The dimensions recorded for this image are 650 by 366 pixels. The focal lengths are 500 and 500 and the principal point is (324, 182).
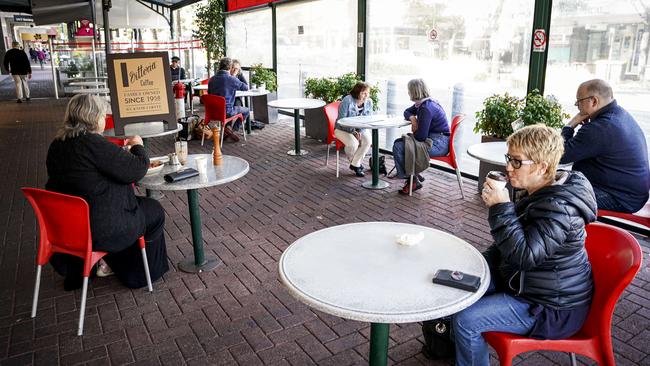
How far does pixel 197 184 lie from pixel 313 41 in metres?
7.21

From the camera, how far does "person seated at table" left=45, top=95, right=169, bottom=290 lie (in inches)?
115

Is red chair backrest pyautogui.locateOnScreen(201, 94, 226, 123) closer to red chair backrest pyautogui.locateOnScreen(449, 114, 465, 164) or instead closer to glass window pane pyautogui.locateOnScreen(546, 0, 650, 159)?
red chair backrest pyautogui.locateOnScreen(449, 114, 465, 164)

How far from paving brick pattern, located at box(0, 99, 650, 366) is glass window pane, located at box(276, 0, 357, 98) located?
3.85 meters

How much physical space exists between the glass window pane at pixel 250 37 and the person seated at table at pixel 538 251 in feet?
31.7

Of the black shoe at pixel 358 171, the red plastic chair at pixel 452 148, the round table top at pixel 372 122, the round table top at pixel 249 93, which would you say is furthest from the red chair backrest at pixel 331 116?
the round table top at pixel 249 93

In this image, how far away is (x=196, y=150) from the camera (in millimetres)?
8133

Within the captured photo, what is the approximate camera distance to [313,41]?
9.85 m

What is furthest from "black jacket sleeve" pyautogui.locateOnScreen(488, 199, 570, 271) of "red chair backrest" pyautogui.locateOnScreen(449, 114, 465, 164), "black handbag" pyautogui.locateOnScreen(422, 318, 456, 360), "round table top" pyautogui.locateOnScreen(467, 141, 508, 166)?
"red chair backrest" pyautogui.locateOnScreen(449, 114, 465, 164)

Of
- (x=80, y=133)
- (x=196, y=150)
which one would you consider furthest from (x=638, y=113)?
(x=196, y=150)

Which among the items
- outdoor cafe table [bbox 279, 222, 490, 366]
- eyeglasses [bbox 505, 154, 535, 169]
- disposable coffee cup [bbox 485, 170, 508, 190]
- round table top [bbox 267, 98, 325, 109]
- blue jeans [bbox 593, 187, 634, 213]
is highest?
eyeglasses [bbox 505, 154, 535, 169]

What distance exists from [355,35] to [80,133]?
6217 mm

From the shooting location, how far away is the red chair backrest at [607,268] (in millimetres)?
1835

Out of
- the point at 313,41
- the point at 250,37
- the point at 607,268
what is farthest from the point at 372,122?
the point at 250,37

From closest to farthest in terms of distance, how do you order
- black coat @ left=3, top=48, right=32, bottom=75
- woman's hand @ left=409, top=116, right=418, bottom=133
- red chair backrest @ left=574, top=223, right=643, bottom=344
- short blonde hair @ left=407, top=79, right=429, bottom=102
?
→ 1. red chair backrest @ left=574, top=223, right=643, bottom=344
2. short blonde hair @ left=407, top=79, right=429, bottom=102
3. woman's hand @ left=409, top=116, right=418, bottom=133
4. black coat @ left=3, top=48, right=32, bottom=75
